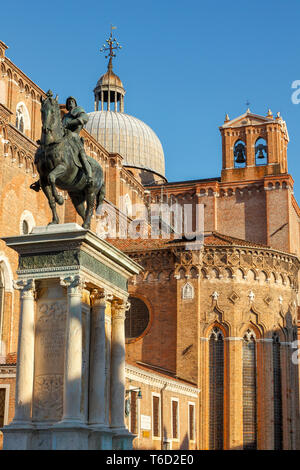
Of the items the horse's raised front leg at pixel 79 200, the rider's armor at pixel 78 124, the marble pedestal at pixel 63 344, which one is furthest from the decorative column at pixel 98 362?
the rider's armor at pixel 78 124

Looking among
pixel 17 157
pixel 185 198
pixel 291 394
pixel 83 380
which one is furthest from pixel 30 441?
pixel 185 198

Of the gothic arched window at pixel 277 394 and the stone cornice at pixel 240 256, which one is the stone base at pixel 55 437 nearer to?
the stone cornice at pixel 240 256

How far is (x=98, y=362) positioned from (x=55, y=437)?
1309 millimetres

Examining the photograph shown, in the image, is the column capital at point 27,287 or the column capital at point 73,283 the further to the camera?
the column capital at point 27,287

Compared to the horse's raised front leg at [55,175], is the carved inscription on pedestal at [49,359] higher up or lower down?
lower down

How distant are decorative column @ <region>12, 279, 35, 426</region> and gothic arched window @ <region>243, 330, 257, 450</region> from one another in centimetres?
1823

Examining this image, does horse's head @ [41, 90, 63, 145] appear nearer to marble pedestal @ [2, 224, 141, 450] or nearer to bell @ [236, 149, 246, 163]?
marble pedestal @ [2, 224, 141, 450]

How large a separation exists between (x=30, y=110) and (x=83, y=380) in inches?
781

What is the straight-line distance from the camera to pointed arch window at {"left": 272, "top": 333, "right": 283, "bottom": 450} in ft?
91.9

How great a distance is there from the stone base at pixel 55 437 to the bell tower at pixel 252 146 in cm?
2913

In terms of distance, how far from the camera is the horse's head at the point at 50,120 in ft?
35.6

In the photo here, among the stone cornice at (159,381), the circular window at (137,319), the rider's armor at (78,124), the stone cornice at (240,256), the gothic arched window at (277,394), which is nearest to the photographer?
the rider's armor at (78,124)

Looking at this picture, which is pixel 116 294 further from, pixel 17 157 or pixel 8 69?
pixel 8 69

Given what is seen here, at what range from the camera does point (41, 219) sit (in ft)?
86.0
